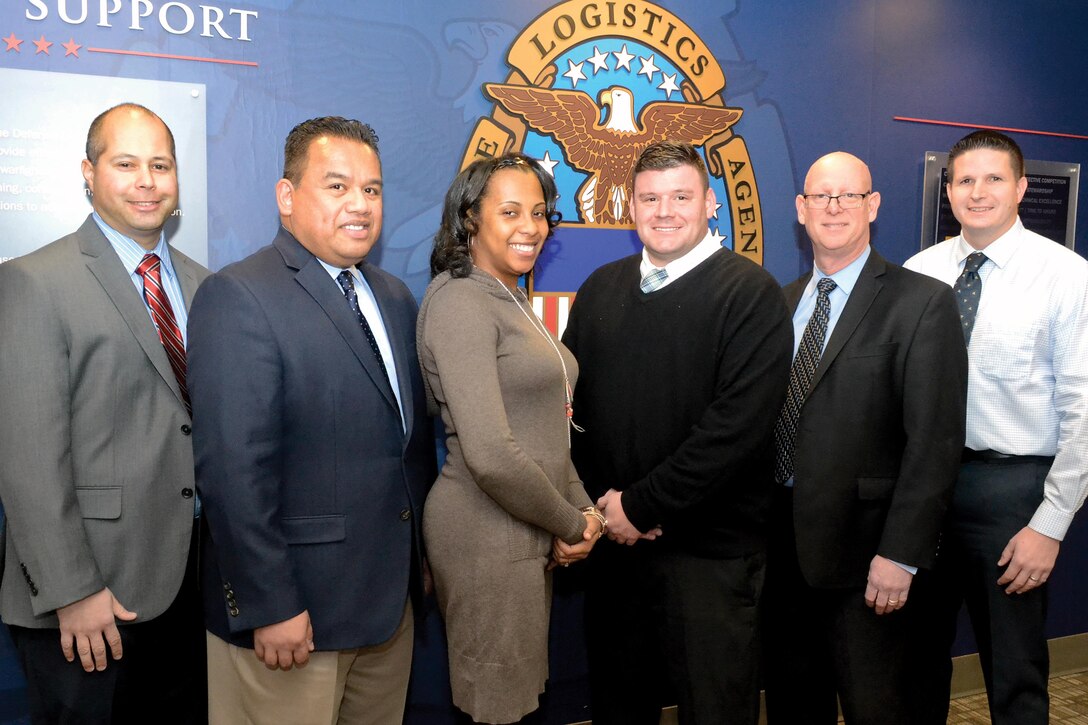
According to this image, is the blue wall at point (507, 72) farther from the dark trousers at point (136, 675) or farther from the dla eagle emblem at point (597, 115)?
the dark trousers at point (136, 675)

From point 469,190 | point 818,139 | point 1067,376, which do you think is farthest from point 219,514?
point 818,139

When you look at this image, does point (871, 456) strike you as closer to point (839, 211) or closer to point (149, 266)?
point (839, 211)

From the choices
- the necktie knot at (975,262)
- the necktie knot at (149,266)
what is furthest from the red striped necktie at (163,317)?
the necktie knot at (975,262)

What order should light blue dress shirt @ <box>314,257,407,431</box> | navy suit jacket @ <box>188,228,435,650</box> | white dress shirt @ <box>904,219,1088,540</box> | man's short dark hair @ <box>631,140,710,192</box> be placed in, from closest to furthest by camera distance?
navy suit jacket @ <box>188,228,435,650</box> < light blue dress shirt @ <box>314,257,407,431</box> < man's short dark hair @ <box>631,140,710,192</box> < white dress shirt @ <box>904,219,1088,540</box>

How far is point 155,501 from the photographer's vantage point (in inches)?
71.9

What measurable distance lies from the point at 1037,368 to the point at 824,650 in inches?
41.1

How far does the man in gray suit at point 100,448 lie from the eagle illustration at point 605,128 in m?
1.28

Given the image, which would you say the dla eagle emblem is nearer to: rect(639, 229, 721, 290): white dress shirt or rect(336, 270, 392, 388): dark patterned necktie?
rect(639, 229, 721, 290): white dress shirt

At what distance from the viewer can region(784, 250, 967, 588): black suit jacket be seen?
2.15m

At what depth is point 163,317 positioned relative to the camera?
1.93m

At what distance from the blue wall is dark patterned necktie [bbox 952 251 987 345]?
72cm

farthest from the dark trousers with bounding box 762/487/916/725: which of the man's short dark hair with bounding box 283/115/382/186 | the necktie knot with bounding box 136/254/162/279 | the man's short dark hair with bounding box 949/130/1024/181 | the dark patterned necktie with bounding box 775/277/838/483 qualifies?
the necktie knot with bounding box 136/254/162/279

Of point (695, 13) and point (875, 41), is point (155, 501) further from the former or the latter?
point (875, 41)

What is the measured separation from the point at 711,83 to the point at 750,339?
1364 millimetres
